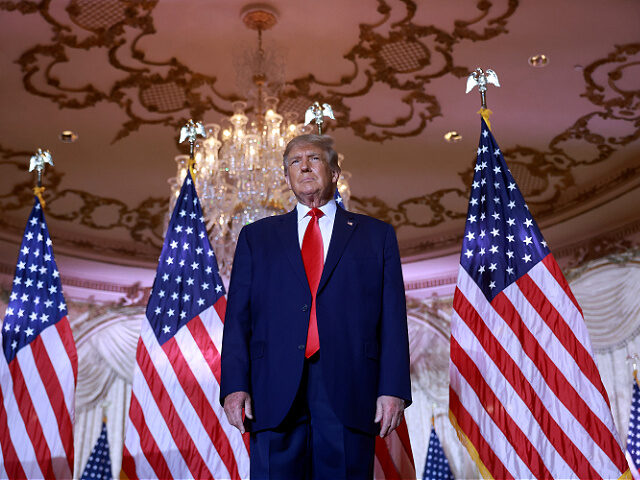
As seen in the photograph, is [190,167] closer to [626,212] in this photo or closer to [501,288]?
[501,288]

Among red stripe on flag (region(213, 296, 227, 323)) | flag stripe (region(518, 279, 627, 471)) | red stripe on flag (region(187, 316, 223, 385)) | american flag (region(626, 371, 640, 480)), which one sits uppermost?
red stripe on flag (region(213, 296, 227, 323))

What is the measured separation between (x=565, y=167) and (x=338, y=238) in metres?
5.39

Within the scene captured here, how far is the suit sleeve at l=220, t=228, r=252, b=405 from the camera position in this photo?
2266 mm

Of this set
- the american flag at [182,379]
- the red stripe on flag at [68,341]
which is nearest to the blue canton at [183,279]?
the american flag at [182,379]

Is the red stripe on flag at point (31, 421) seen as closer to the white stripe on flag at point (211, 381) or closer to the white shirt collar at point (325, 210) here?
the white stripe on flag at point (211, 381)

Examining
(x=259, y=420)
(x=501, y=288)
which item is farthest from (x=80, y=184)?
(x=259, y=420)

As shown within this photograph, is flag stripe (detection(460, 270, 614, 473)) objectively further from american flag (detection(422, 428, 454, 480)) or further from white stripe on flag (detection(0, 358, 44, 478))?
american flag (detection(422, 428, 454, 480))

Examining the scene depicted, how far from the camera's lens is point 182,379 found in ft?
11.9

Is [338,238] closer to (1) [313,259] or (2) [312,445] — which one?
(1) [313,259]

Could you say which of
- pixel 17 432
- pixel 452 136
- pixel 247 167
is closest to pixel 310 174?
pixel 17 432

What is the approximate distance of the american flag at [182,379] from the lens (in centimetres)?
346

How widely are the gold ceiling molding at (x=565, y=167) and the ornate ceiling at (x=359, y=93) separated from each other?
18 millimetres

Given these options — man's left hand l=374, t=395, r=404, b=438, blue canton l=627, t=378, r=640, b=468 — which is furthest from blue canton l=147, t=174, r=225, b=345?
blue canton l=627, t=378, r=640, b=468

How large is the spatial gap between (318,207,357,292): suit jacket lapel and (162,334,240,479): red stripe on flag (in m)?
1.43
